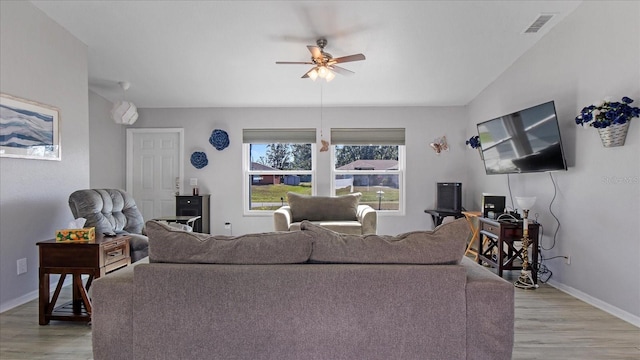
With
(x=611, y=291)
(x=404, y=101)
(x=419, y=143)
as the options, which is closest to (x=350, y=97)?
(x=404, y=101)

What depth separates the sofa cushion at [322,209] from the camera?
4.99m

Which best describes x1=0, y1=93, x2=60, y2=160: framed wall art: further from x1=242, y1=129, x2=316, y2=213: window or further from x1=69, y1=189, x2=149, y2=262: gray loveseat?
x1=242, y1=129, x2=316, y2=213: window

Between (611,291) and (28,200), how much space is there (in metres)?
4.95

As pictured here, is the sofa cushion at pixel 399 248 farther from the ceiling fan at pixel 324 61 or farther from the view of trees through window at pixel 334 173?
the view of trees through window at pixel 334 173

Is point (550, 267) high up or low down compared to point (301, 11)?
down

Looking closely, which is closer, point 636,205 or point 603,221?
point 636,205

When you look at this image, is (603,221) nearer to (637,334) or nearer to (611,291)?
(611,291)

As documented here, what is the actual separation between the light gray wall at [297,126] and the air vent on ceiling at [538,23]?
2.23 metres

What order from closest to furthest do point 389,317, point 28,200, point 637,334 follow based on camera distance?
point 389,317 < point 637,334 < point 28,200

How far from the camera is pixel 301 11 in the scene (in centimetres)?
329

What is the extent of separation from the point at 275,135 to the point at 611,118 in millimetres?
4347

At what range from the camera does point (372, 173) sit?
596 cm

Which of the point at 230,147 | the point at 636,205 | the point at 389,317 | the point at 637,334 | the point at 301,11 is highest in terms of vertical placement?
the point at 301,11

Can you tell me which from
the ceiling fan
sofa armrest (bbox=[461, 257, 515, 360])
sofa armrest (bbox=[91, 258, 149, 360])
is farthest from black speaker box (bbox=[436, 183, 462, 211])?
sofa armrest (bbox=[91, 258, 149, 360])
